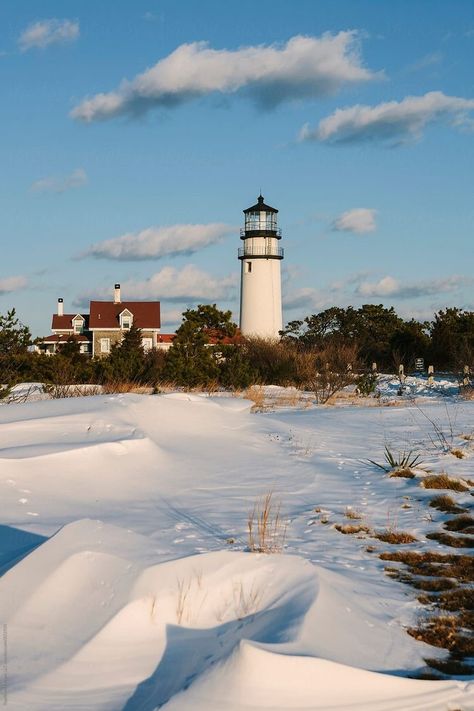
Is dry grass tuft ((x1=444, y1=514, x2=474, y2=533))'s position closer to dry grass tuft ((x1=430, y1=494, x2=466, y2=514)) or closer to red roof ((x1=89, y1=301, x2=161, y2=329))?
dry grass tuft ((x1=430, y1=494, x2=466, y2=514))

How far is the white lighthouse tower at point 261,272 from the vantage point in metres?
41.5

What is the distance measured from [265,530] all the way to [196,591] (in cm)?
186

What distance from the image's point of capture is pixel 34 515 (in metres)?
7.27

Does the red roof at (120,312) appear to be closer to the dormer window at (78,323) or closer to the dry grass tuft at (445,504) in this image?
the dormer window at (78,323)

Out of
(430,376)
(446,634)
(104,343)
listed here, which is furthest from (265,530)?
(104,343)

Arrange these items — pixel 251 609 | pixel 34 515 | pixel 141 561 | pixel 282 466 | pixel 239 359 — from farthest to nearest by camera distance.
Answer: pixel 239 359, pixel 282 466, pixel 34 515, pixel 141 561, pixel 251 609

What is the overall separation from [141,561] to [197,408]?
26.1 feet

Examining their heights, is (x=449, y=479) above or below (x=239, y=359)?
below

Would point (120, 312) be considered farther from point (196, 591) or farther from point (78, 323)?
point (196, 591)

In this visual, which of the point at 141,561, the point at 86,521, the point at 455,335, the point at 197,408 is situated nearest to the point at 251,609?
the point at 141,561

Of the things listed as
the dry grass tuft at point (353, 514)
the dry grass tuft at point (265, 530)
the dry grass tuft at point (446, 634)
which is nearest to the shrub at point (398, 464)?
the dry grass tuft at point (353, 514)

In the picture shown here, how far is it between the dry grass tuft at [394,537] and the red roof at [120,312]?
48.3 meters

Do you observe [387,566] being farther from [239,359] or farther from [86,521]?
[239,359]

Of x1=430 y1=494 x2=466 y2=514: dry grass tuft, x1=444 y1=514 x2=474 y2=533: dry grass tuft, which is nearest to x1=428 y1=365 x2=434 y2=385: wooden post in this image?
x1=430 y1=494 x2=466 y2=514: dry grass tuft
